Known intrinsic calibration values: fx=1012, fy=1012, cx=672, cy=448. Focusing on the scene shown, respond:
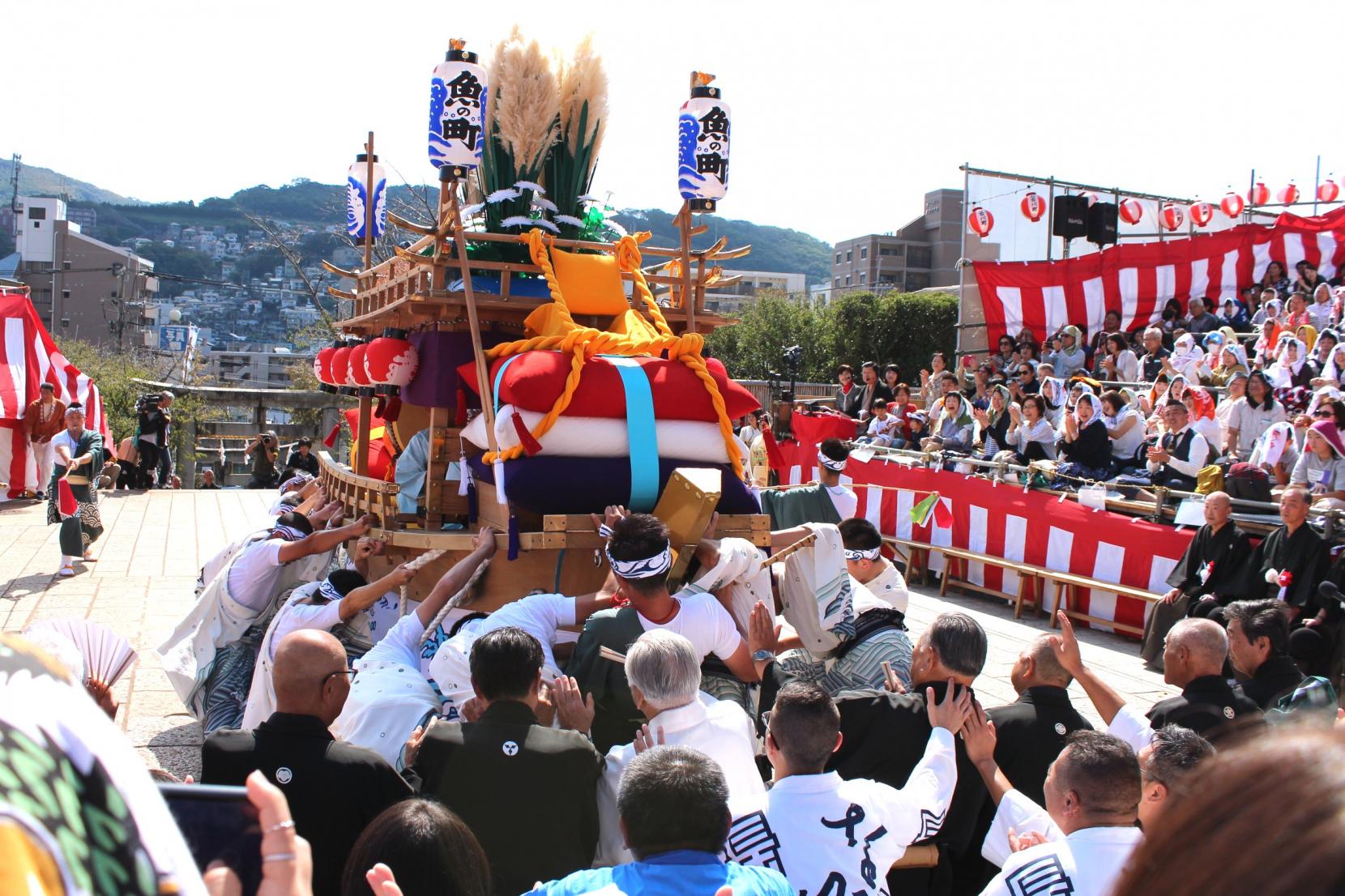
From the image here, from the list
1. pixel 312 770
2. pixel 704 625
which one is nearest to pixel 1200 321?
pixel 704 625

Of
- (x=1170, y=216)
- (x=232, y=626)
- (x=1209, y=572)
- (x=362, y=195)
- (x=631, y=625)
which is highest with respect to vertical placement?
(x=1170, y=216)

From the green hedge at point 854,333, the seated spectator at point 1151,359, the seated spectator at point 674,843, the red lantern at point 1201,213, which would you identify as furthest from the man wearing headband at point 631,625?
the green hedge at point 854,333

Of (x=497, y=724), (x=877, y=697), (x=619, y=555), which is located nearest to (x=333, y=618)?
(x=619, y=555)

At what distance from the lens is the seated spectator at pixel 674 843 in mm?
2102

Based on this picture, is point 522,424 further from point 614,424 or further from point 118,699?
point 118,699

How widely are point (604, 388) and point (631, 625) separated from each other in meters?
1.40

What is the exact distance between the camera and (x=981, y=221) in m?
16.5

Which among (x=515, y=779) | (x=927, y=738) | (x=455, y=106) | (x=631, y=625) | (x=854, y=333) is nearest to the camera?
(x=515, y=779)

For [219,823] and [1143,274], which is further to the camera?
[1143,274]

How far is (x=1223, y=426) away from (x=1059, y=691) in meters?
7.51

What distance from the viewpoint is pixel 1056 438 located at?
10648 mm

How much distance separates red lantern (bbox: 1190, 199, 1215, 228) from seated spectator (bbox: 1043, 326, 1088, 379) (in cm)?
511

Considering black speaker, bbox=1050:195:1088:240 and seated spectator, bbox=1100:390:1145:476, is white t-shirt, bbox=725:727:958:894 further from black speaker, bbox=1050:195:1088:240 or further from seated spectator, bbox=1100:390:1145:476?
black speaker, bbox=1050:195:1088:240

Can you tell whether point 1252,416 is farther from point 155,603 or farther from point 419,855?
point 155,603
